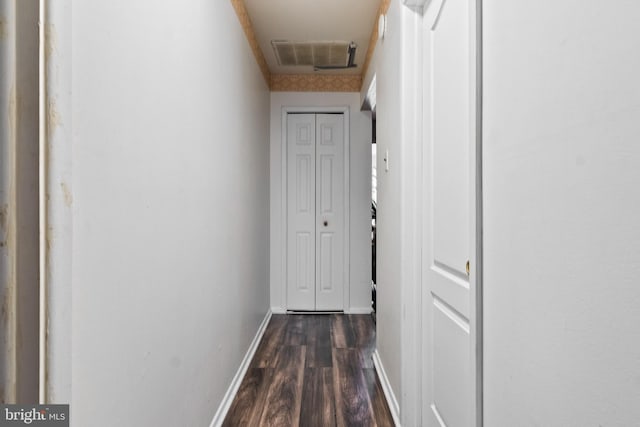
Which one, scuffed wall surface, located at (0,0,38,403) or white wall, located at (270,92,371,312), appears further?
white wall, located at (270,92,371,312)

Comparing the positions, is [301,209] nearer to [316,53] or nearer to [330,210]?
[330,210]

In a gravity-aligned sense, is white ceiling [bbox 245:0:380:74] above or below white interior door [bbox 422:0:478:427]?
above

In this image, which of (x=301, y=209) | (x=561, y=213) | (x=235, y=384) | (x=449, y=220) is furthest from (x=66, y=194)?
(x=301, y=209)

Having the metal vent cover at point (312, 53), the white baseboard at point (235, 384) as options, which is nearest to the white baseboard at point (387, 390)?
the white baseboard at point (235, 384)

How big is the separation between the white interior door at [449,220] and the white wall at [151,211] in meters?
0.92

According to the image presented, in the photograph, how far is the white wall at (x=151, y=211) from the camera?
88 centimetres

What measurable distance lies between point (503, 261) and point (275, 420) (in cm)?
165

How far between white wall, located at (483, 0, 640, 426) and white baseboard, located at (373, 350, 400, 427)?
3.87 feet

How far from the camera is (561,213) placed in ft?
2.28

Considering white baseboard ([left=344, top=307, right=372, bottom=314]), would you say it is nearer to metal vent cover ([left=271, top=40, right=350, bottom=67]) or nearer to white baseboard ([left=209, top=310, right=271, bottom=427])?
white baseboard ([left=209, top=310, right=271, bottom=427])

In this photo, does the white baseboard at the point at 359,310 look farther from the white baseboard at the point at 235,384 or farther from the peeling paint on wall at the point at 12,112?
the peeling paint on wall at the point at 12,112

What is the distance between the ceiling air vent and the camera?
343 cm

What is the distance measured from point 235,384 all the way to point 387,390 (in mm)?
908

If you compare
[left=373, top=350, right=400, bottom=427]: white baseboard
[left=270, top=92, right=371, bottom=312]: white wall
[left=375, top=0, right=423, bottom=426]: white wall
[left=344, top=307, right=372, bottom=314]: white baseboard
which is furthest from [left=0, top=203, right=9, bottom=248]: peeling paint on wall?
[left=344, top=307, right=372, bottom=314]: white baseboard
